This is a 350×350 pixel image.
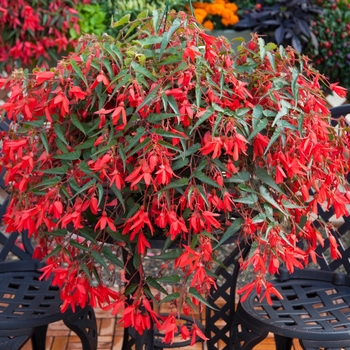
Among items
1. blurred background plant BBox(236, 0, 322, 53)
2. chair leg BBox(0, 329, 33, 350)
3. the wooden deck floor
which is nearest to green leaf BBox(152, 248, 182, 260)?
chair leg BBox(0, 329, 33, 350)

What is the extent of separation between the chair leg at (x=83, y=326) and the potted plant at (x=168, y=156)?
0.95 ft

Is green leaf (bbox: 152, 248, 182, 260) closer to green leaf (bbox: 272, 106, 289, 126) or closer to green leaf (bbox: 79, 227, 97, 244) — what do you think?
green leaf (bbox: 79, 227, 97, 244)

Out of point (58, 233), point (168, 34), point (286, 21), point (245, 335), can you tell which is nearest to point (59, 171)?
point (58, 233)

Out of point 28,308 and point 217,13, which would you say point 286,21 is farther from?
point 28,308

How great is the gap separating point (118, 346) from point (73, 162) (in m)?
1.26

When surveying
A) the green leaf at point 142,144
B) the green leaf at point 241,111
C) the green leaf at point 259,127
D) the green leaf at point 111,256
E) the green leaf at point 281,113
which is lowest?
the green leaf at point 111,256

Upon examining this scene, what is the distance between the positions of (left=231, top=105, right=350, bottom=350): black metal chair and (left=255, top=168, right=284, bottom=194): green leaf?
246 mm

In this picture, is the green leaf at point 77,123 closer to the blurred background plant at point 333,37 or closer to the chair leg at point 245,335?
the chair leg at point 245,335

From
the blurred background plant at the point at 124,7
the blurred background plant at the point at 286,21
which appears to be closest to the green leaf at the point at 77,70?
the blurred background plant at the point at 124,7

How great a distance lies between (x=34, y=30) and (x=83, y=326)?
2445 mm

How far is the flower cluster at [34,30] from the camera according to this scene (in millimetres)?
3646

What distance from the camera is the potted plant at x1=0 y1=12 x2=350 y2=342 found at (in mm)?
1269

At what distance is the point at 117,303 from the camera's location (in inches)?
52.2

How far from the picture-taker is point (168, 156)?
1.28 meters
